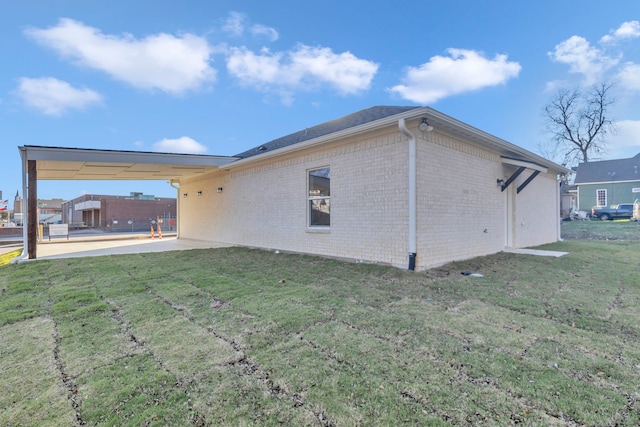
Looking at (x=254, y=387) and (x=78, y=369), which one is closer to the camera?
(x=254, y=387)

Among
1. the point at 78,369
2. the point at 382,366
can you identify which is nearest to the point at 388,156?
the point at 382,366

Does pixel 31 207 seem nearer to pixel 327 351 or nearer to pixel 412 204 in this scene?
pixel 327 351

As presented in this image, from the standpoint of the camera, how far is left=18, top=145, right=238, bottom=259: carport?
8.11 meters

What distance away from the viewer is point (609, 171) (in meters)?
29.3

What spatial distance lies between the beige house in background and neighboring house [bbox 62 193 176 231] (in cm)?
2451

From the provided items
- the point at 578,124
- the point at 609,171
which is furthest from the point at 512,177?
the point at 578,124

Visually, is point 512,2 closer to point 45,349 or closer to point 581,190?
point 45,349

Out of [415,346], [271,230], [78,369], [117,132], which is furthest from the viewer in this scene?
[117,132]

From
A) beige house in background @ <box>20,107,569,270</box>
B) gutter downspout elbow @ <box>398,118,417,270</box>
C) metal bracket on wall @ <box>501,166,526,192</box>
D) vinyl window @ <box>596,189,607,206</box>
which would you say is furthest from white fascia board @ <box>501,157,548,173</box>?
vinyl window @ <box>596,189,607,206</box>

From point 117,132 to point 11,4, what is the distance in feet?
45.4

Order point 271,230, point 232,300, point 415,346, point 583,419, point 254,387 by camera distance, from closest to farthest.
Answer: point 583,419, point 254,387, point 415,346, point 232,300, point 271,230

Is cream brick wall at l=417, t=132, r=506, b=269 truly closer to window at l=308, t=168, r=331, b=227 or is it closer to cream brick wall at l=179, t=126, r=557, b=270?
cream brick wall at l=179, t=126, r=557, b=270

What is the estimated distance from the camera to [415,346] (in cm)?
278

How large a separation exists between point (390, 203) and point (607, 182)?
112 ft
